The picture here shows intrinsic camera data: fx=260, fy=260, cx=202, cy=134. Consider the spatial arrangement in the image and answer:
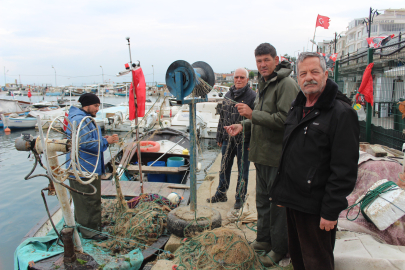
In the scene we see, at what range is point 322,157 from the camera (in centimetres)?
176

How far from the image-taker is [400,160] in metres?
3.77

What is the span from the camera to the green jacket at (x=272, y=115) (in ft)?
8.71

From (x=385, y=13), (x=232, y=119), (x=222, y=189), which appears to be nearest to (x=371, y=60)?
(x=232, y=119)

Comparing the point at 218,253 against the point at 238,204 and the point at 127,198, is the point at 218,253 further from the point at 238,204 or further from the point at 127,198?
the point at 127,198

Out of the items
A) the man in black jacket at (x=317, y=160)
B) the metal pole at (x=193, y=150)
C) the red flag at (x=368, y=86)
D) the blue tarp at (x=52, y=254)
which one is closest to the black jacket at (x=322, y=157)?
the man in black jacket at (x=317, y=160)

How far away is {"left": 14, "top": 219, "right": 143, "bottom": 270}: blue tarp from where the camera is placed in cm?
292

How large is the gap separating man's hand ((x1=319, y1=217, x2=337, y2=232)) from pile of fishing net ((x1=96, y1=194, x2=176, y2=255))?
231 centimetres

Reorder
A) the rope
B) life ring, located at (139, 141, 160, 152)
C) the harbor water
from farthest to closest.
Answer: life ring, located at (139, 141, 160, 152)
the harbor water
the rope

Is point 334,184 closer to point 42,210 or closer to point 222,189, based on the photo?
point 222,189

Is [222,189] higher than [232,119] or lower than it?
lower

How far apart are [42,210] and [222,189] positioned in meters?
7.76

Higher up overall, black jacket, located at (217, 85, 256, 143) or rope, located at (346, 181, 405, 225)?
black jacket, located at (217, 85, 256, 143)

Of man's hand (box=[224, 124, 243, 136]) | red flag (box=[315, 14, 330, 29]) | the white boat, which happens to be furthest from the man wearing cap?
red flag (box=[315, 14, 330, 29])

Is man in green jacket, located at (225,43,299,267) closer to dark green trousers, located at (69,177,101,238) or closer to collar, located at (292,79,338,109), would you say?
collar, located at (292,79,338,109)
